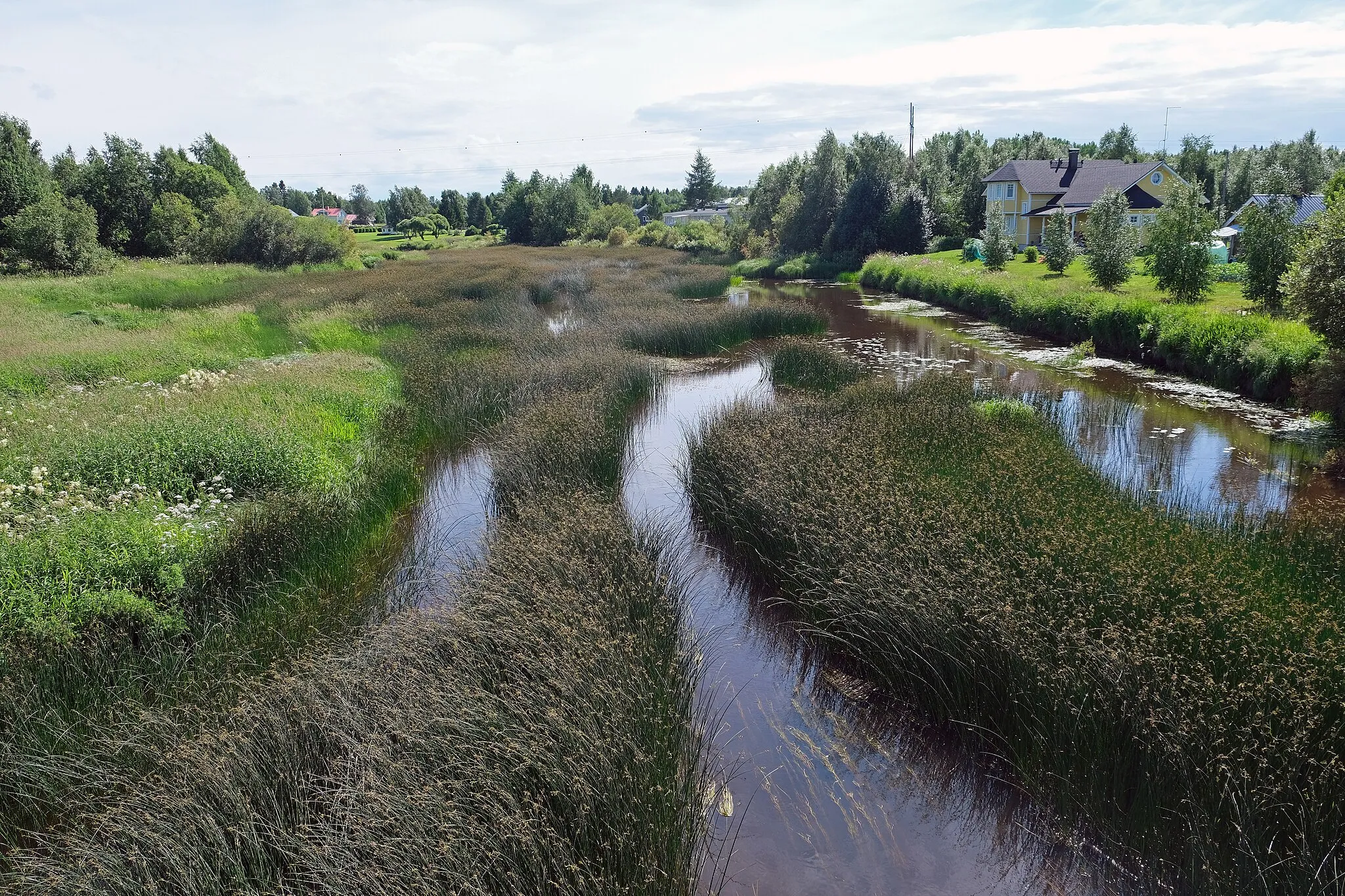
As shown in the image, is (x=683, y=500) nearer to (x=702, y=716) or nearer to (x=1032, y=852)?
(x=702, y=716)

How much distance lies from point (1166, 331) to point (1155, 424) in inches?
192

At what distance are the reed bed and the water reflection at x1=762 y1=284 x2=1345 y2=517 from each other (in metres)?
1.91

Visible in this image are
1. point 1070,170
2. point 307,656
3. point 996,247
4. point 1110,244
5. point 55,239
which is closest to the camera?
point 307,656

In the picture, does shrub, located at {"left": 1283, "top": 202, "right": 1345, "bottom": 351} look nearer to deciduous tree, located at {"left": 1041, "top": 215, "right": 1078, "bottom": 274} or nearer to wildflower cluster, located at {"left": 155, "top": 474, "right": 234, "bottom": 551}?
wildflower cluster, located at {"left": 155, "top": 474, "right": 234, "bottom": 551}

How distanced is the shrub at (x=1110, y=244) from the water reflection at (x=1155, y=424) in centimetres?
372

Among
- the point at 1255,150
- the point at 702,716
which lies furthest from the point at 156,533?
the point at 1255,150

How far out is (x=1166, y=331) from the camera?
16.8 m

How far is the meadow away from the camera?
3891 millimetres

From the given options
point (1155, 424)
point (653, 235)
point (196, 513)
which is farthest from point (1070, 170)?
point (196, 513)

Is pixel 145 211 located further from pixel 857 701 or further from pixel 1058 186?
pixel 1058 186

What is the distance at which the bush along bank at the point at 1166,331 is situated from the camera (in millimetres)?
13953

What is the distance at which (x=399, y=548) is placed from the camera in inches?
339

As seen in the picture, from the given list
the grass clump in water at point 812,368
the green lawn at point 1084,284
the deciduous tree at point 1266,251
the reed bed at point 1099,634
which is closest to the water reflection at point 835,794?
the reed bed at point 1099,634

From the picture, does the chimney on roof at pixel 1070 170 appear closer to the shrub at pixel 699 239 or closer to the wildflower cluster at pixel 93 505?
the shrub at pixel 699 239
